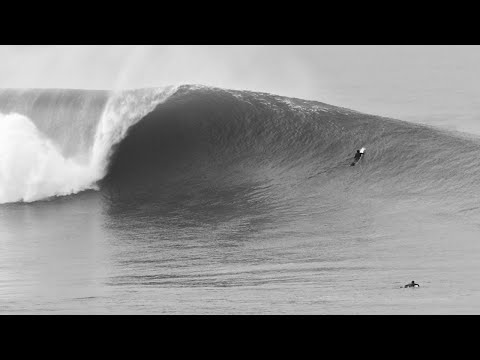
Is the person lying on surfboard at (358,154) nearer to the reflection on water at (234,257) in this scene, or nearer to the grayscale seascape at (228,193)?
the grayscale seascape at (228,193)

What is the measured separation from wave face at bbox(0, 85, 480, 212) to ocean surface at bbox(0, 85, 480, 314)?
45 mm

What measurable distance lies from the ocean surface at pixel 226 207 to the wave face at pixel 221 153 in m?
0.04

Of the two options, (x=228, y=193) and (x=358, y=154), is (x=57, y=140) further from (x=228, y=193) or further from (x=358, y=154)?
(x=358, y=154)

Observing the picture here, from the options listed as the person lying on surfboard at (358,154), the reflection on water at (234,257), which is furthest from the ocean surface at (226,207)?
the person lying on surfboard at (358,154)

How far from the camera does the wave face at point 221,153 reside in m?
18.1

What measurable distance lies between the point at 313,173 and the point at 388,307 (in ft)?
28.1

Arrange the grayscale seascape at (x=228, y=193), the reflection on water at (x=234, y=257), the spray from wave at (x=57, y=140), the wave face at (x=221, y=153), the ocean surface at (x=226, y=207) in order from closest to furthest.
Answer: the reflection on water at (x=234, y=257) → the ocean surface at (x=226, y=207) → the grayscale seascape at (x=228, y=193) → the wave face at (x=221, y=153) → the spray from wave at (x=57, y=140)

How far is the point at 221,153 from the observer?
67.5ft

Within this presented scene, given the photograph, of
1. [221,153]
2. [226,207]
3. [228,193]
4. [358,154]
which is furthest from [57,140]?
[358,154]

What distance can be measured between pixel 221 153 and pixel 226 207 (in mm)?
3073

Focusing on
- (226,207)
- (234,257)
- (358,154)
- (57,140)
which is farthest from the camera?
(57,140)

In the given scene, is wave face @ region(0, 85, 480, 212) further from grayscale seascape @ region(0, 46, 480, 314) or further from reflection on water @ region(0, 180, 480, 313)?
reflection on water @ region(0, 180, 480, 313)

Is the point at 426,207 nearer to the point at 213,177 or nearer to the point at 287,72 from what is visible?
the point at 213,177

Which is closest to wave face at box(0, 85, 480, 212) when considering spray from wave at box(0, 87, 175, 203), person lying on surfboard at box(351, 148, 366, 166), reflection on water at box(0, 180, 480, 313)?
spray from wave at box(0, 87, 175, 203)
